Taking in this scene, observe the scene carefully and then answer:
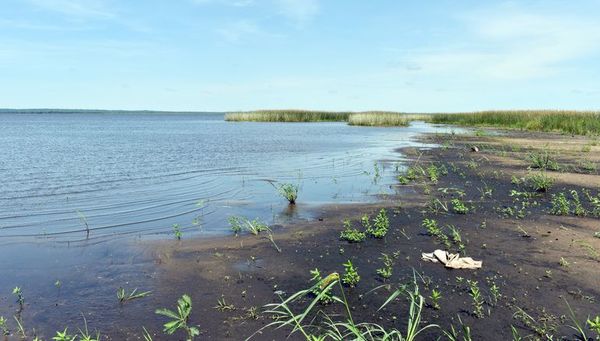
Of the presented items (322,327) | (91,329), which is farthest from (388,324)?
(91,329)

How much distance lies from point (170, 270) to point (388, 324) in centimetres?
318

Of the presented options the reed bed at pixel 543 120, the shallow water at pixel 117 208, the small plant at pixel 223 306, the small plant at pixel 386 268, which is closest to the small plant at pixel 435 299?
the small plant at pixel 386 268

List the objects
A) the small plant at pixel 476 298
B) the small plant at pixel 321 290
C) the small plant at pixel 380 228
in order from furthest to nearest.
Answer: the small plant at pixel 380 228 → the small plant at pixel 476 298 → the small plant at pixel 321 290

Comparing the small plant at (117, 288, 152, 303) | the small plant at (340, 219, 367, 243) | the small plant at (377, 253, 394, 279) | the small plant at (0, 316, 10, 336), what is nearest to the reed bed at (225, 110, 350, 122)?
the small plant at (340, 219, 367, 243)

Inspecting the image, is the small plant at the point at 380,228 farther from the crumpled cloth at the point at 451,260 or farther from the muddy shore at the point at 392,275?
the crumpled cloth at the point at 451,260

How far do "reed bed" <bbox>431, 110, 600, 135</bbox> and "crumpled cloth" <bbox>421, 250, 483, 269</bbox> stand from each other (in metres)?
33.5

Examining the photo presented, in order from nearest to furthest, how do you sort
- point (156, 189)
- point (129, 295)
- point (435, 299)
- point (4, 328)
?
point (4, 328) < point (435, 299) < point (129, 295) < point (156, 189)

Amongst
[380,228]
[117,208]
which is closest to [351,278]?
[380,228]

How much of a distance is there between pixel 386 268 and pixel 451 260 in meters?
0.91

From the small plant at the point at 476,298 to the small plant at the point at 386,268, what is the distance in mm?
983

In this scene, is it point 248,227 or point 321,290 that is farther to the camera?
point 248,227

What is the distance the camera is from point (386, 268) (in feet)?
19.5

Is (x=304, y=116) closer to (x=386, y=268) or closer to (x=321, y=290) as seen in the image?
(x=386, y=268)

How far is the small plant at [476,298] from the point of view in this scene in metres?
4.65
